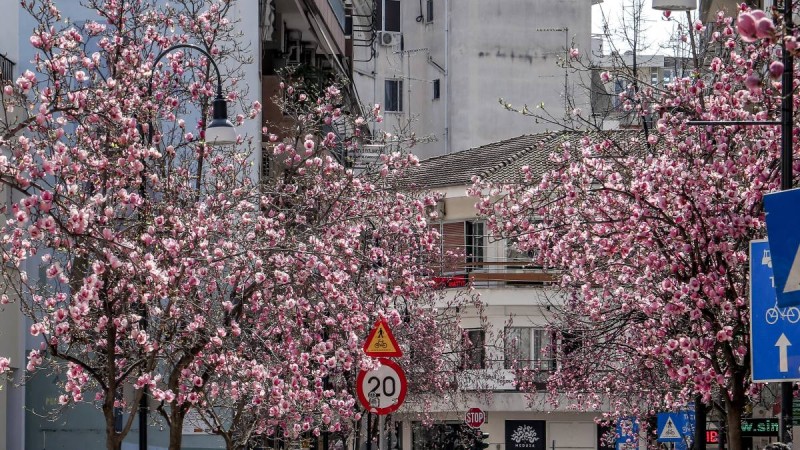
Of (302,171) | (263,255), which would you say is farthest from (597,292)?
(263,255)

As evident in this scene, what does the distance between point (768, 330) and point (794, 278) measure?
452 cm

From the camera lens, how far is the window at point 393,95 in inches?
2601

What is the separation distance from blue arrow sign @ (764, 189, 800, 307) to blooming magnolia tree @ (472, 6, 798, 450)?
317 inches

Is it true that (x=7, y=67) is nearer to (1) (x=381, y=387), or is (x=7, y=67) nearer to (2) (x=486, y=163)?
(1) (x=381, y=387)

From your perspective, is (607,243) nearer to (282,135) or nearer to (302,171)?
(302,171)

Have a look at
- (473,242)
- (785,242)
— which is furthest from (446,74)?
(785,242)

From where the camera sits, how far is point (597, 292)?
2795 centimetres

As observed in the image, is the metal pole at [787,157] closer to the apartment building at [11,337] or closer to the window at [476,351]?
the apartment building at [11,337]

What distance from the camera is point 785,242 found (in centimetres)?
899

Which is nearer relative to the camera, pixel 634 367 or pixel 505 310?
pixel 634 367

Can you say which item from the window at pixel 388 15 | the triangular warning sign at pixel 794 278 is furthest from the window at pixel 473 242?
the triangular warning sign at pixel 794 278

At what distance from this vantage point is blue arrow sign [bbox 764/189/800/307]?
8.70m

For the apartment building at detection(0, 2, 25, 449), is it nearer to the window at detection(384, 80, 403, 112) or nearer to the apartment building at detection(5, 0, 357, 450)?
the apartment building at detection(5, 0, 357, 450)

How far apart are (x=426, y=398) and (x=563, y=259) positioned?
858 inches
